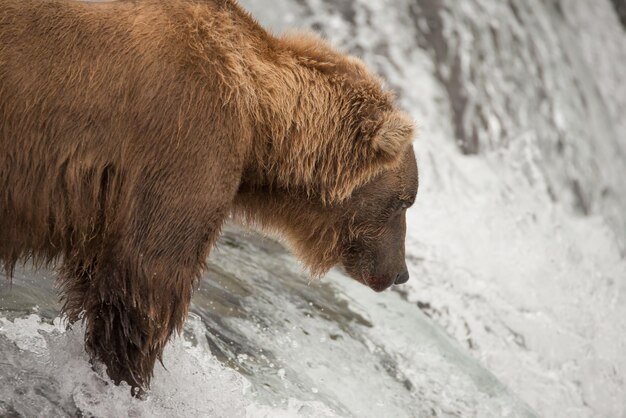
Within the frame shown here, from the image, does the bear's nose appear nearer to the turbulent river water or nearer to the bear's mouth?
the bear's mouth

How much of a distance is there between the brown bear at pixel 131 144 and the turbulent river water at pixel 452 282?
0.58m

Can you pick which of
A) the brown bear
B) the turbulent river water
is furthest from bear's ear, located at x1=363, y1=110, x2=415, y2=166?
the turbulent river water

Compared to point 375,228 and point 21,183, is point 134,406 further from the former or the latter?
point 375,228

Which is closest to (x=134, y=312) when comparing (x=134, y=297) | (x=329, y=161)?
(x=134, y=297)

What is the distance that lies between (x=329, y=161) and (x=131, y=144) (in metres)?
1.14

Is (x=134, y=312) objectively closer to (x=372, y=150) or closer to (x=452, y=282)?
(x=372, y=150)

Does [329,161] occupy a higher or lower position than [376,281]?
higher

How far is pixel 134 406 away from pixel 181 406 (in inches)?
14.6

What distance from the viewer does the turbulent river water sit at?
19.5 ft

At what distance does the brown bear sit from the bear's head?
0.07 ft

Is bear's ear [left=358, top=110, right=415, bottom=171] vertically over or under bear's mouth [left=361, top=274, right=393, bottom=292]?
over

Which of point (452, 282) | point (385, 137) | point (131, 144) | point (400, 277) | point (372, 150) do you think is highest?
point (385, 137)

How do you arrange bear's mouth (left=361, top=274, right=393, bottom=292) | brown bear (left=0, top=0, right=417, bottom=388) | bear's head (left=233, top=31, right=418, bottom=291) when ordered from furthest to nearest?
bear's mouth (left=361, top=274, right=393, bottom=292) < bear's head (left=233, top=31, right=418, bottom=291) < brown bear (left=0, top=0, right=417, bottom=388)

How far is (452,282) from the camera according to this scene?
9.58m
